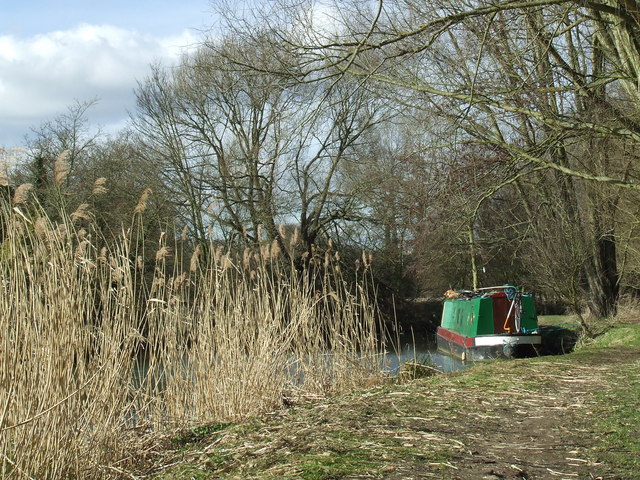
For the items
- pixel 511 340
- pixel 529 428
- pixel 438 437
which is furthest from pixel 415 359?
pixel 511 340

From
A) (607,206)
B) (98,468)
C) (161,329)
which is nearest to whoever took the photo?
(98,468)

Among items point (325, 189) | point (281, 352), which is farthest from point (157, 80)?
point (281, 352)

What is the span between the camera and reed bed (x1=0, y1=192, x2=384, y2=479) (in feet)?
12.4

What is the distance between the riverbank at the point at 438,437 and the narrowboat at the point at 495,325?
31.9 feet

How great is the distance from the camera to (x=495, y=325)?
17.6 meters

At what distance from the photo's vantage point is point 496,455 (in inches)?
150

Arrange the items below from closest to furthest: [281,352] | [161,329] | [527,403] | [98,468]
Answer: [98,468] → [527,403] → [161,329] → [281,352]

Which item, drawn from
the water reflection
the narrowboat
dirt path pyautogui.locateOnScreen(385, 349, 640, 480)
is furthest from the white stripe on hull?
dirt path pyautogui.locateOnScreen(385, 349, 640, 480)

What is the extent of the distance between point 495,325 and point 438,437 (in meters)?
13.9

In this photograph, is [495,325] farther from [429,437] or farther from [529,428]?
[429,437]

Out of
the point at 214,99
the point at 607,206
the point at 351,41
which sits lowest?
the point at 607,206

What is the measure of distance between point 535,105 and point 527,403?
15.0 ft

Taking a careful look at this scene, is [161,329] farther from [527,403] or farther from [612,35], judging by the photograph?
[612,35]

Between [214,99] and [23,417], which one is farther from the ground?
[214,99]
